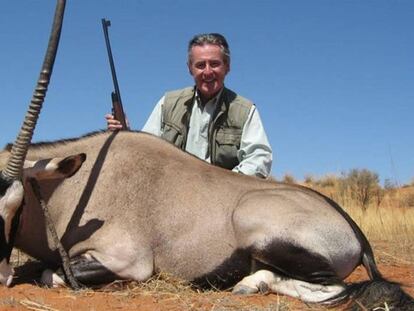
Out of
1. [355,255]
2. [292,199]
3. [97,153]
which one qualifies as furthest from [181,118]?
[355,255]

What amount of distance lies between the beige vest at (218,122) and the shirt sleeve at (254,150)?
71mm

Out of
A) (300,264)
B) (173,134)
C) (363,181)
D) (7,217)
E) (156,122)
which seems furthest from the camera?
(363,181)

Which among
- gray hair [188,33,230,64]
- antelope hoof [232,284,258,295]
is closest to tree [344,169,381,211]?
gray hair [188,33,230,64]

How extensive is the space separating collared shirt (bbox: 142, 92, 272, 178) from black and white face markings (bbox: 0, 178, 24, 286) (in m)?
2.44

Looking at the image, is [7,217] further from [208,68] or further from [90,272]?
[208,68]

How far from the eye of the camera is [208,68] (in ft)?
21.6

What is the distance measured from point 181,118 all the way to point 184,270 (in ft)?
7.68

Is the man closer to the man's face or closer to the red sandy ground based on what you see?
the man's face

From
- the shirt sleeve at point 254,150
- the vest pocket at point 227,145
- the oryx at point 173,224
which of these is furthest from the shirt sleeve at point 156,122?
the oryx at point 173,224

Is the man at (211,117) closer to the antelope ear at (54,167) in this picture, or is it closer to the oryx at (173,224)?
the oryx at (173,224)

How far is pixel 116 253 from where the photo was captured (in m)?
4.67

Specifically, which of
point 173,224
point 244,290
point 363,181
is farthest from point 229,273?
point 363,181

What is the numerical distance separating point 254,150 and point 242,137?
20 cm

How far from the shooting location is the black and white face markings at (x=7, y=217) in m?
4.36
